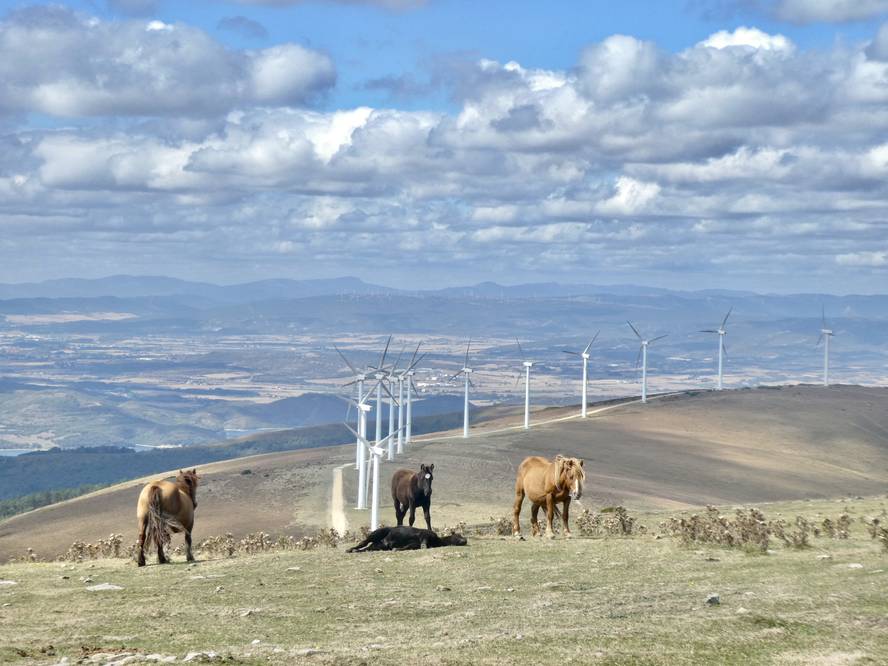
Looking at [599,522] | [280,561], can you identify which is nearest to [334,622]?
[280,561]

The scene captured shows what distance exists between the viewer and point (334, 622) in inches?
680

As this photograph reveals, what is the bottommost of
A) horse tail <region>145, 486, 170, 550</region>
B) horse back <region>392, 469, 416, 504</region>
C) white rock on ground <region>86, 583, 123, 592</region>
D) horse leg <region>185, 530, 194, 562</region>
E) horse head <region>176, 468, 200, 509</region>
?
horse back <region>392, 469, 416, 504</region>

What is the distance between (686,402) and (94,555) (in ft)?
378

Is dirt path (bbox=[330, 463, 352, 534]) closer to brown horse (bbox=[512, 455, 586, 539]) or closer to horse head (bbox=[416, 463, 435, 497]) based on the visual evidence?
horse head (bbox=[416, 463, 435, 497])

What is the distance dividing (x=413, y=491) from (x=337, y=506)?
29.5 metres

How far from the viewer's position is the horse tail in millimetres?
25938

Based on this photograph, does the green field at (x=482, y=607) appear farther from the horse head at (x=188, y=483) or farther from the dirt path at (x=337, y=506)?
the dirt path at (x=337, y=506)

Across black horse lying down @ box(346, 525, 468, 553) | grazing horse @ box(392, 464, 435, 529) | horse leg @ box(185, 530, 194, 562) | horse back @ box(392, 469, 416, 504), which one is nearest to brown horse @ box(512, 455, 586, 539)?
black horse lying down @ box(346, 525, 468, 553)

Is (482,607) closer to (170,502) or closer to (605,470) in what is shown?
(170,502)

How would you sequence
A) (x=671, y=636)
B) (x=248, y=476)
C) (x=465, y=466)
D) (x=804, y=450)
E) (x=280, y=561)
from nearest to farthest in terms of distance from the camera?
(x=671, y=636) < (x=280, y=561) < (x=465, y=466) < (x=248, y=476) < (x=804, y=450)

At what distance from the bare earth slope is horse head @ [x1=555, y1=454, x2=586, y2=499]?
24769mm

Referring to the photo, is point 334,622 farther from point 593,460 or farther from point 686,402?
point 686,402

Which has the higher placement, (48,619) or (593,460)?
(48,619)

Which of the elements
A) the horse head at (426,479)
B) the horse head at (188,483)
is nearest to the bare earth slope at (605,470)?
the horse head at (426,479)
